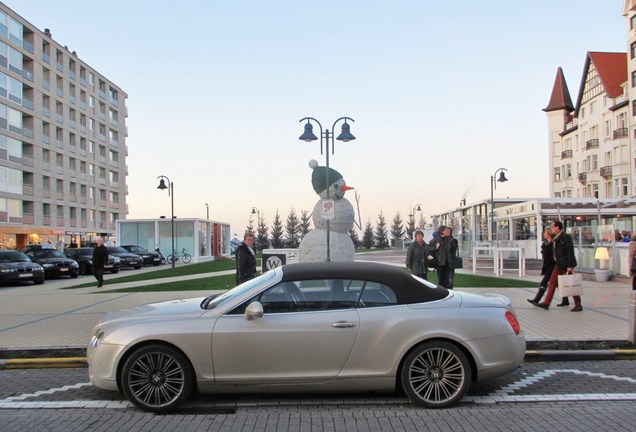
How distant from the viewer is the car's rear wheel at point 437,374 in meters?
5.01

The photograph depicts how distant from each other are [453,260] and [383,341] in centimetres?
738

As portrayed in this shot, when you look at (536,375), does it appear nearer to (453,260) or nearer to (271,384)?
(271,384)

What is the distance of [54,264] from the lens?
2358 cm

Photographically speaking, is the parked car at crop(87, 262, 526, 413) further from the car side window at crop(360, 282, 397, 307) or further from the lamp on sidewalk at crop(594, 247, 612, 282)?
the lamp on sidewalk at crop(594, 247, 612, 282)

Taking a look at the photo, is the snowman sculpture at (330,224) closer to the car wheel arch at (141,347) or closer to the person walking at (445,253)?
the person walking at (445,253)

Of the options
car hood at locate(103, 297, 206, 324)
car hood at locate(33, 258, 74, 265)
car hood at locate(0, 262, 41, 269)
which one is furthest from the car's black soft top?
car hood at locate(33, 258, 74, 265)

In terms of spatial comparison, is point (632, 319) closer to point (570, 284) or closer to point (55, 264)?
point (570, 284)

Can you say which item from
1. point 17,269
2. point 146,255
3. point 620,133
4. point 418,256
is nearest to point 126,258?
point 146,255

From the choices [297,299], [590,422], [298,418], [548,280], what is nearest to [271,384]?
[298,418]

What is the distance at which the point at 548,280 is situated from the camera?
10820 millimetres

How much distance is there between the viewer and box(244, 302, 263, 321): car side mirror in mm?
4973

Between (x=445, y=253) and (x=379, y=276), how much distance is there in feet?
Result: 22.6

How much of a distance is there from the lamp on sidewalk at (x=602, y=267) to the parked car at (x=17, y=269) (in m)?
20.1

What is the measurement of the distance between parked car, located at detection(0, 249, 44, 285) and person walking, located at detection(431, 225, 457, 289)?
16.1 metres
